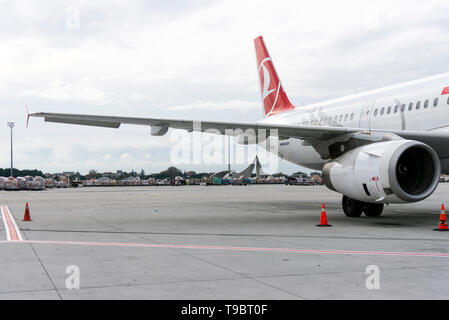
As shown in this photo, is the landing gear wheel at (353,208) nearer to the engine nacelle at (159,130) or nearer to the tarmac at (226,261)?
the tarmac at (226,261)

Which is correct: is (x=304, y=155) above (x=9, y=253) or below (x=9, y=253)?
above

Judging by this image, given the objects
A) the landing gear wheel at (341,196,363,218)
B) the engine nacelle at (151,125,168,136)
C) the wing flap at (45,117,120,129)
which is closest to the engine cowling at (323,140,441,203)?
the landing gear wheel at (341,196,363,218)

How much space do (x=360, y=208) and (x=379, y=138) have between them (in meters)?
2.58

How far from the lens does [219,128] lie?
13586 mm

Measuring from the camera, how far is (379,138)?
40.0ft

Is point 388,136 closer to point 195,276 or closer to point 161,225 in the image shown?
point 161,225

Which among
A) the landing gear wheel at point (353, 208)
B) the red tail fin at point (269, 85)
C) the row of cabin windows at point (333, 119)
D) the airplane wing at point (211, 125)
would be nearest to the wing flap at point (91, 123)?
the airplane wing at point (211, 125)

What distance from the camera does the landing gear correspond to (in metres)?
14.0

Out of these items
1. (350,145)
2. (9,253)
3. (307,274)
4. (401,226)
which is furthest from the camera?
(350,145)

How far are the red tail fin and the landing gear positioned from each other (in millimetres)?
9181

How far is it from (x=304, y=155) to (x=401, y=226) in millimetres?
7186

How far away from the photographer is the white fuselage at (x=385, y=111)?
513 inches

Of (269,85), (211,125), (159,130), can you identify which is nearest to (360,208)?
(211,125)
